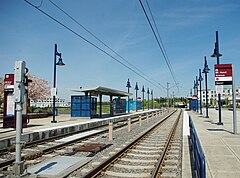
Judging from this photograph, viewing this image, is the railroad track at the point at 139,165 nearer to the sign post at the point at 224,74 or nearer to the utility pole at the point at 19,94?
the utility pole at the point at 19,94

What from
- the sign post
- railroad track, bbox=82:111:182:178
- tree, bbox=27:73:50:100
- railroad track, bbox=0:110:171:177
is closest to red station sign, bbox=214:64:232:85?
the sign post

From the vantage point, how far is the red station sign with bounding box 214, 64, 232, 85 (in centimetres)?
1437

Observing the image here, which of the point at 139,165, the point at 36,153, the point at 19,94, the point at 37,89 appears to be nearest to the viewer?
the point at 19,94

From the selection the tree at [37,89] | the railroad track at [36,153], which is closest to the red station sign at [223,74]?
the railroad track at [36,153]

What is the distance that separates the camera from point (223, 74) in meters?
14.5

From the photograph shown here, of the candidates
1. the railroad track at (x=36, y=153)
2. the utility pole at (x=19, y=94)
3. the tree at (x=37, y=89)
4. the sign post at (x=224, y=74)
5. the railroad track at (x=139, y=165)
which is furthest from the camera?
the tree at (x=37, y=89)

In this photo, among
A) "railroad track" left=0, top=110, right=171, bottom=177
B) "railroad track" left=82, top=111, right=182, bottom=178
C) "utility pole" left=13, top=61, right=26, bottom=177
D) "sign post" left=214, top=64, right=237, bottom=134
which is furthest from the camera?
"sign post" left=214, top=64, right=237, bottom=134

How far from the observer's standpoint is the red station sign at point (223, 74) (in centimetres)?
1437

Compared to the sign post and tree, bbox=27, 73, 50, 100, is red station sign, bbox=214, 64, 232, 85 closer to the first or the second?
the sign post

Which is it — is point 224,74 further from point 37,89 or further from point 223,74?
point 37,89

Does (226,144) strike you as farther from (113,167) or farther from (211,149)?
(113,167)

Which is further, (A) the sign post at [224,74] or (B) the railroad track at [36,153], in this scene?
(A) the sign post at [224,74]

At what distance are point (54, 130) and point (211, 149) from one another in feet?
30.5

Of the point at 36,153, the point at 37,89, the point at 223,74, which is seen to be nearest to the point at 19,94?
the point at 36,153
